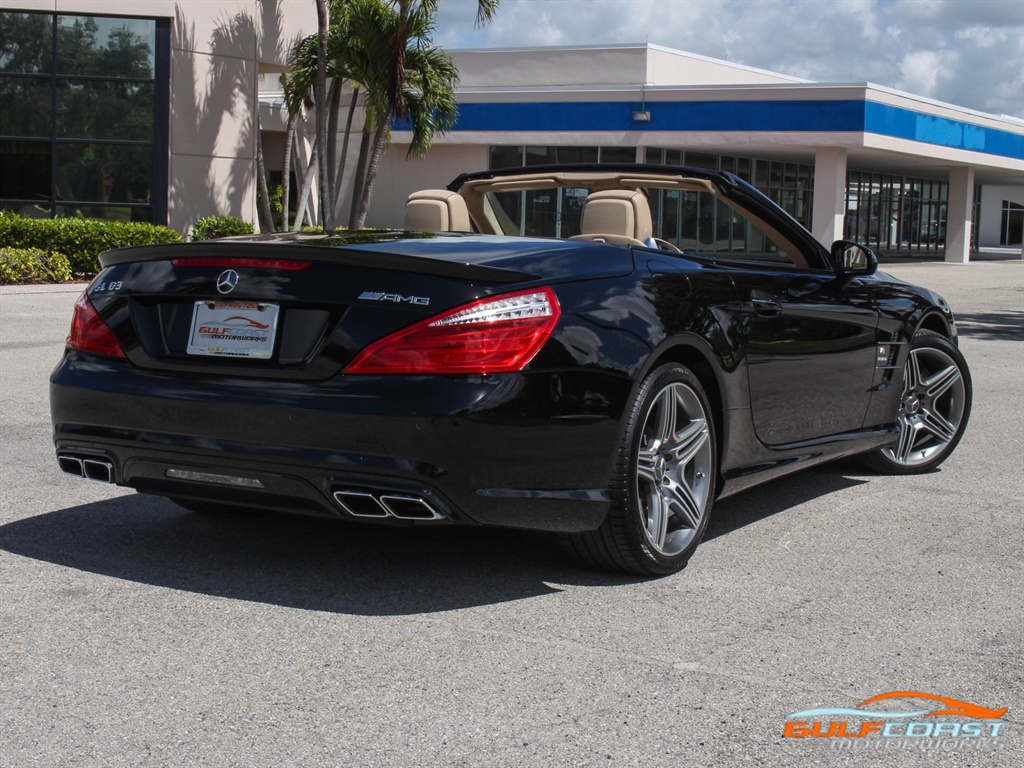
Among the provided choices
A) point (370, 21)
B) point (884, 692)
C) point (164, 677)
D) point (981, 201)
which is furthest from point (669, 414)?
point (981, 201)

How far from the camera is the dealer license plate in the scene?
4.23m

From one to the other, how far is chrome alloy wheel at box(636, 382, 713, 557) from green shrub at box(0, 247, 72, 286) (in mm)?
17543

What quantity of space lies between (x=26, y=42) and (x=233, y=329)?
23.1m

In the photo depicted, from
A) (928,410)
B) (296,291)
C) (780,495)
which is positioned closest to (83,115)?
(928,410)

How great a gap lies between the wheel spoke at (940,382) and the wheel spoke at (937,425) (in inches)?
3.4

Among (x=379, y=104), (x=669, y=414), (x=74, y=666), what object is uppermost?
(x=379, y=104)

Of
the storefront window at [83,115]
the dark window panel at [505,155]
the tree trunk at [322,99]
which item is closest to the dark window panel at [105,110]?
the storefront window at [83,115]

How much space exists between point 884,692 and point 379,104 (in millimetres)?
23892

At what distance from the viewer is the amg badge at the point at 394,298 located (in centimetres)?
407

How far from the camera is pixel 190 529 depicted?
5.28 meters

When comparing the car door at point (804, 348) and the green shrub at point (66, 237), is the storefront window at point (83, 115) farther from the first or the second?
the car door at point (804, 348)

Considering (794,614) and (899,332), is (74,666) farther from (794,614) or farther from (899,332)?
(899,332)

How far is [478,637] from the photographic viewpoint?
157 inches

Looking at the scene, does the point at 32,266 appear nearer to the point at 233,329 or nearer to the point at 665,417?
the point at 233,329
